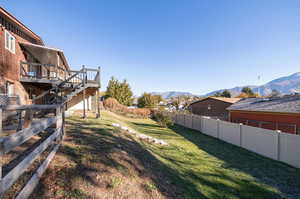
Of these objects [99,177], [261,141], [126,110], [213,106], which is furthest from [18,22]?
[213,106]

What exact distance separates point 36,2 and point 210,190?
583 inches

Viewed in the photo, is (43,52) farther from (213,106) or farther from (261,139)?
(213,106)

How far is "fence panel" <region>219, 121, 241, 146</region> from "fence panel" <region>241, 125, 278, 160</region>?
19.8 inches

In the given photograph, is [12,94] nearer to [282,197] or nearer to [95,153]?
[95,153]

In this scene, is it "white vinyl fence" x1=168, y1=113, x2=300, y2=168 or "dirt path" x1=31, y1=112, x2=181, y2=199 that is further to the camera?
"white vinyl fence" x1=168, y1=113, x2=300, y2=168

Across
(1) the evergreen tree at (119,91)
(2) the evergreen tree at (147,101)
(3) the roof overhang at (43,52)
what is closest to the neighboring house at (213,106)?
(2) the evergreen tree at (147,101)

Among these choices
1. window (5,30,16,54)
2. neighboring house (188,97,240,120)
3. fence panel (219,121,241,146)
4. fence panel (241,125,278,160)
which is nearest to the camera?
fence panel (241,125,278,160)

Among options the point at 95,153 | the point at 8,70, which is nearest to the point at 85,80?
the point at 8,70

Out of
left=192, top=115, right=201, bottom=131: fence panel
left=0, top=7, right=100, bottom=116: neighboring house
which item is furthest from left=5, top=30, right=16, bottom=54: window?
left=192, top=115, right=201, bottom=131: fence panel

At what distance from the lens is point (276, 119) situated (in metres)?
11.4

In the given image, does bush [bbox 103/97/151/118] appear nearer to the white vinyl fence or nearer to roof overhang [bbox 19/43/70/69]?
the white vinyl fence

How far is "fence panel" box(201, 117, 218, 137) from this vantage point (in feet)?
40.8

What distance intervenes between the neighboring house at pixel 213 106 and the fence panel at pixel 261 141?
15.8 meters

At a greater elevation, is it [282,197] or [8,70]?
[8,70]
